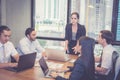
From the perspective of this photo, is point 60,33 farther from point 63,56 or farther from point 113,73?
point 113,73

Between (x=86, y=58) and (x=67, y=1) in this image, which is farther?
(x=67, y=1)

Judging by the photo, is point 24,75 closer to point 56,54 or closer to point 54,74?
point 54,74

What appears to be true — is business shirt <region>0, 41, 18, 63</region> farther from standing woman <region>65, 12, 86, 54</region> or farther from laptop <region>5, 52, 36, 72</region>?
standing woman <region>65, 12, 86, 54</region>

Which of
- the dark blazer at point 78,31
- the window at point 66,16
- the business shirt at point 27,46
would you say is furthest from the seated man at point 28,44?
the window at point 66,16

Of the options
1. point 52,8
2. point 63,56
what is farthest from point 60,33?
point 63,56

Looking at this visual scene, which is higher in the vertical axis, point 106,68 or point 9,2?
point 9,2

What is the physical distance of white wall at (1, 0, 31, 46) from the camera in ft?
17.2

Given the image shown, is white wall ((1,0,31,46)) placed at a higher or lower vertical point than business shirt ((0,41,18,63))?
higher

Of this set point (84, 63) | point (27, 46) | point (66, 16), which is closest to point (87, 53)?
point (84, 63)

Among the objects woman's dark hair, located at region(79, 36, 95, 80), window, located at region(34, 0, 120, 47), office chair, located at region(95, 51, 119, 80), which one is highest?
window, located at region(34, 0, 120, 47)

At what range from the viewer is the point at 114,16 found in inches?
202

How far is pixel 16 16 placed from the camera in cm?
552

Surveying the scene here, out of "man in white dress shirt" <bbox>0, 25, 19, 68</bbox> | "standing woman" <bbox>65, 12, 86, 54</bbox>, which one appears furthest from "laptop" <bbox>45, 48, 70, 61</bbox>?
"standing woman" <bbox>65, 12, 86, 54</bbox>

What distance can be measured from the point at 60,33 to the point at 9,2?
1529 mm
